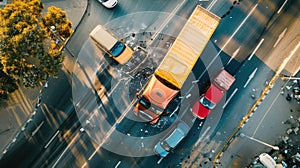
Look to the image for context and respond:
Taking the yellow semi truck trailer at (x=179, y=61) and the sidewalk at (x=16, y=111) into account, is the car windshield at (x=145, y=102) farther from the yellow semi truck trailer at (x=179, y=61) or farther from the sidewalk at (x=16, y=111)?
the sidewalk at (x=16, y=111)

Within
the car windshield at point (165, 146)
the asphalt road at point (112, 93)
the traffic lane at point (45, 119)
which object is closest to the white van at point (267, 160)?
the asphalt road at point (112, 93)

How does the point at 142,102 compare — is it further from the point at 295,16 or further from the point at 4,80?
the point at 295,16

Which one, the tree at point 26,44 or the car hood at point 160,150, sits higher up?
the tree at point 26,44

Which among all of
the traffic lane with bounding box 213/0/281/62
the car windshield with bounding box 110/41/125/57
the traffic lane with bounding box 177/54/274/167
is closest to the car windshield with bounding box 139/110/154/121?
the traffic lane with bounding box 177/54/274/167

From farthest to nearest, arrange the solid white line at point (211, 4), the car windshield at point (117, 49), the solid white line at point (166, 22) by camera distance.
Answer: the solid white line at point (211, 4) → the solid white line at point (166, 22) → the car windshield at point (117, 49)

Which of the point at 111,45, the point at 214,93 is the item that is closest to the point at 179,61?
the point at 214,93

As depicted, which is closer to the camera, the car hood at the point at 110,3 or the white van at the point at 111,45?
the white van at the point at 111,45

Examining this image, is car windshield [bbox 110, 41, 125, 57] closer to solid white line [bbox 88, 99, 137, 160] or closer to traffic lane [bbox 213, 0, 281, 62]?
solid white line [bbox 88, 99, 137, 160]

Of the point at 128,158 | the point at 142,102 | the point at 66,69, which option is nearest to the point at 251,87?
the point at 142,102
